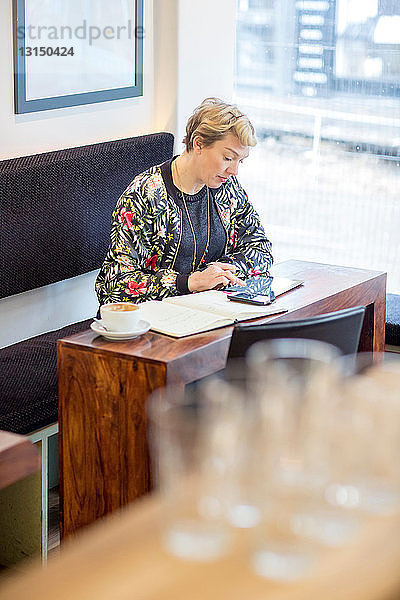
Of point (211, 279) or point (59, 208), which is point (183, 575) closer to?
point (211, 279)

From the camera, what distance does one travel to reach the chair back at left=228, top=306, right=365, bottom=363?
6.60 feet

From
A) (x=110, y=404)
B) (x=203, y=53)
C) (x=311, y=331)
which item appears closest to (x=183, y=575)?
(x=311, y=331)

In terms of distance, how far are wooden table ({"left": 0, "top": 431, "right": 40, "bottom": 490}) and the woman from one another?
1.31 metres

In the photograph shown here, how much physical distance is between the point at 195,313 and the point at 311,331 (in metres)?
0.53

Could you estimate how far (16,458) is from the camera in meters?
1.59

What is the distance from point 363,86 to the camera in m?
4.16

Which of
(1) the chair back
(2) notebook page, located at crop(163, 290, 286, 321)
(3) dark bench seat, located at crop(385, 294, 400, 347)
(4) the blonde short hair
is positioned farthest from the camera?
(3) dark bench seat, located at crop(385, 294, 400, 347)

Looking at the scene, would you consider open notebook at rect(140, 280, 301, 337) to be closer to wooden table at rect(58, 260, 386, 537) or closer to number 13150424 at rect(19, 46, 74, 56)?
wooden table at rect(58, 260, 386, 537)

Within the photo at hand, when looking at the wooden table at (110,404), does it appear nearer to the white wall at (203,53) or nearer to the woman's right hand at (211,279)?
the woman's right hand at (211,279)

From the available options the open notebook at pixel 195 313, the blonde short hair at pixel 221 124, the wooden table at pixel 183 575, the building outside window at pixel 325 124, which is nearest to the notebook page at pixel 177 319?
the open notebook at pixel 195 313

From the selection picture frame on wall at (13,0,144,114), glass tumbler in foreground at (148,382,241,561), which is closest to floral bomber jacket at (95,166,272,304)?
picture frame on wall at (13,0,144,114)

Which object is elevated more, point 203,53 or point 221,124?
point 203,53

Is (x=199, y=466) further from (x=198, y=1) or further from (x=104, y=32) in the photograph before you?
(x=198, y=1)

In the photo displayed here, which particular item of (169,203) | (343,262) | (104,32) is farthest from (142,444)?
(343,262)
